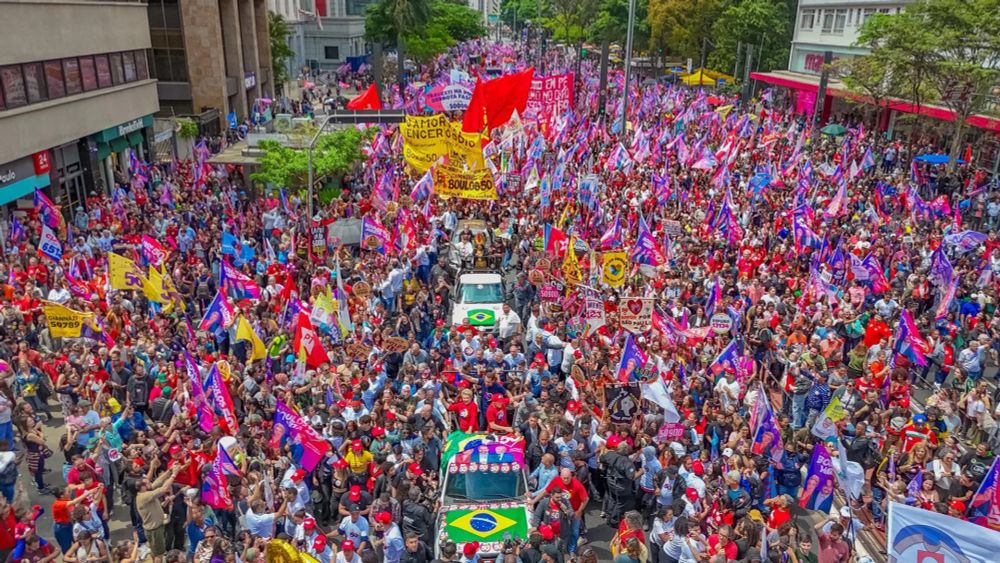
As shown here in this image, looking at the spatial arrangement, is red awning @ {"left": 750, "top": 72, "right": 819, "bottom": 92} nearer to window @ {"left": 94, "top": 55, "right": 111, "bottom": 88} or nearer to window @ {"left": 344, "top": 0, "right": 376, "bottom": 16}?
window @ {"left": 94, "top": 55, "right": 111, "bottom": 88}

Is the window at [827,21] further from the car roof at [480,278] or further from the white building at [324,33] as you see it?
the white building at [324,33]

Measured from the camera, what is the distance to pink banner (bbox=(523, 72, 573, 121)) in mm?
31984

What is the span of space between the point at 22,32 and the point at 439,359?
19.0 m

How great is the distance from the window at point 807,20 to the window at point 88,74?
48.3m

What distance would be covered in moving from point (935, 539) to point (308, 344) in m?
9.51

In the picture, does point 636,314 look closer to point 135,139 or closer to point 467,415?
Answer: point 467,415

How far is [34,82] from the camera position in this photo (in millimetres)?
25484

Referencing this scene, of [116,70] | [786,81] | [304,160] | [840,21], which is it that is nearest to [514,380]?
[304,160]

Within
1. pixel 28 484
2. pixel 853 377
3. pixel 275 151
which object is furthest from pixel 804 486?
pixel 275 151

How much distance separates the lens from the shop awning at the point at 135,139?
1331 inches

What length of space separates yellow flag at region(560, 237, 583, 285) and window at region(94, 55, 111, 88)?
21.7m

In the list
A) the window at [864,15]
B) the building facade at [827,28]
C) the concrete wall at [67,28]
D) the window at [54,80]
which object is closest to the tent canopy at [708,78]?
the building facade at [827,28]

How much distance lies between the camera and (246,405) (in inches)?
489

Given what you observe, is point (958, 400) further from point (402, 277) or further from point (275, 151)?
point (275, 151)
